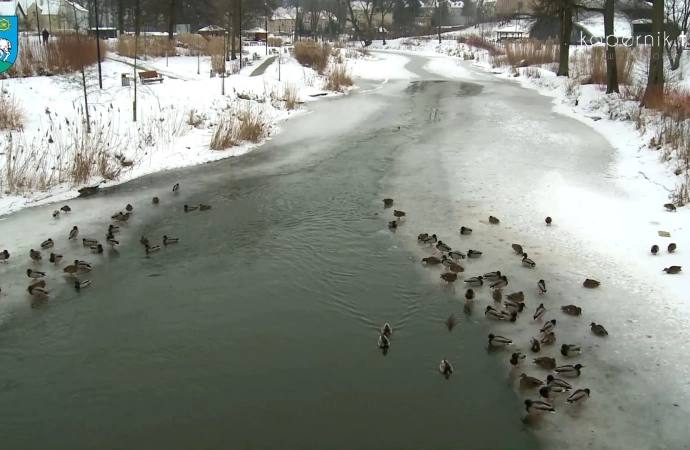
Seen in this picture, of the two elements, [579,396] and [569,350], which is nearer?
[579,396]

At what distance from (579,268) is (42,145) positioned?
10743mm

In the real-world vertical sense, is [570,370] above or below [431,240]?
below

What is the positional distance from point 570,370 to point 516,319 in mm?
1133

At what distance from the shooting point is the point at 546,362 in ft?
18.0

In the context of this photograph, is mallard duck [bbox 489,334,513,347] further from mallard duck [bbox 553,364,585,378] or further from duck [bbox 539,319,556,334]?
mallard duck [bbox 553,364,585,378]

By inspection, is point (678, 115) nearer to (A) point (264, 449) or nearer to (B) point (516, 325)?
(B) point (516, 325)

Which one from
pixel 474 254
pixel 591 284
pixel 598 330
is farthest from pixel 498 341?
pixel 474 254

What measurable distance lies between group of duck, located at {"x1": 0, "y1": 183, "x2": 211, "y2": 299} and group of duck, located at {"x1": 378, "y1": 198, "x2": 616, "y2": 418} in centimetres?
391

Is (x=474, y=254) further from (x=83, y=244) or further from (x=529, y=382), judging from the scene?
(x=83, y=244)

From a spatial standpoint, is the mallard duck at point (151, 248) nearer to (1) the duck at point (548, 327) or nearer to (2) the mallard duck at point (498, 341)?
(2) the mallard duck at point (498, 341)

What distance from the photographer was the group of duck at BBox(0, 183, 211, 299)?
7.06 meters

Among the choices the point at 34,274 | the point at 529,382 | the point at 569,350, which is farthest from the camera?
the point at 34,274

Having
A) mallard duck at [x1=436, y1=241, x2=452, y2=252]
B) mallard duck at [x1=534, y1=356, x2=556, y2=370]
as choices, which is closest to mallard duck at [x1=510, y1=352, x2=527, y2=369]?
mallard duck at [x1=534, y1=356, x2=556, y2=370]

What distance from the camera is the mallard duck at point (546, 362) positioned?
18.0 feet
